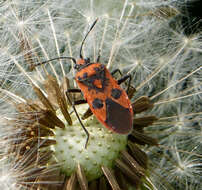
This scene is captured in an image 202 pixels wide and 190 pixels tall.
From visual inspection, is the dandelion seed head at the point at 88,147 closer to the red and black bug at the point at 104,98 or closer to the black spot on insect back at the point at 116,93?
the red and black bug at the point at 104,98

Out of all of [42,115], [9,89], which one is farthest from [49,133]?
[9,89]

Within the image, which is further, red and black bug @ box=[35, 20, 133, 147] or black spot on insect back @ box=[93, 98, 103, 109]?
black spot on insect back @ box=[93, 98, 103, 109]

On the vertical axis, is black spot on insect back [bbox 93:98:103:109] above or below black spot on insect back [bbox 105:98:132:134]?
above

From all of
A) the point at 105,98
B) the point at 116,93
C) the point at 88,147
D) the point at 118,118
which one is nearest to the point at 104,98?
the point at 105,98

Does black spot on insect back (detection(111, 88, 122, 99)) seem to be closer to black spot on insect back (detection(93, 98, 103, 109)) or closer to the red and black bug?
the red and black bug

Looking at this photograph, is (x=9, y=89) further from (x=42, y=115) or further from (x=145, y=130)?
(x=145, y=130)

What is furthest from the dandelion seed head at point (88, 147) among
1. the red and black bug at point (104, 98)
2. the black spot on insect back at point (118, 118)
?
the black spot on insect back at point (118, 118)

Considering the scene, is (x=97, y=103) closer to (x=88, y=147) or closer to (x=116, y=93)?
(x=116, y=93)

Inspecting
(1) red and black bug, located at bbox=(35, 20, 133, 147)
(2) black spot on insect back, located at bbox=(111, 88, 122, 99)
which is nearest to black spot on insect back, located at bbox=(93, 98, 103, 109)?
(1) red and black bug, located at bbox=(35, 20, 133, 147)
